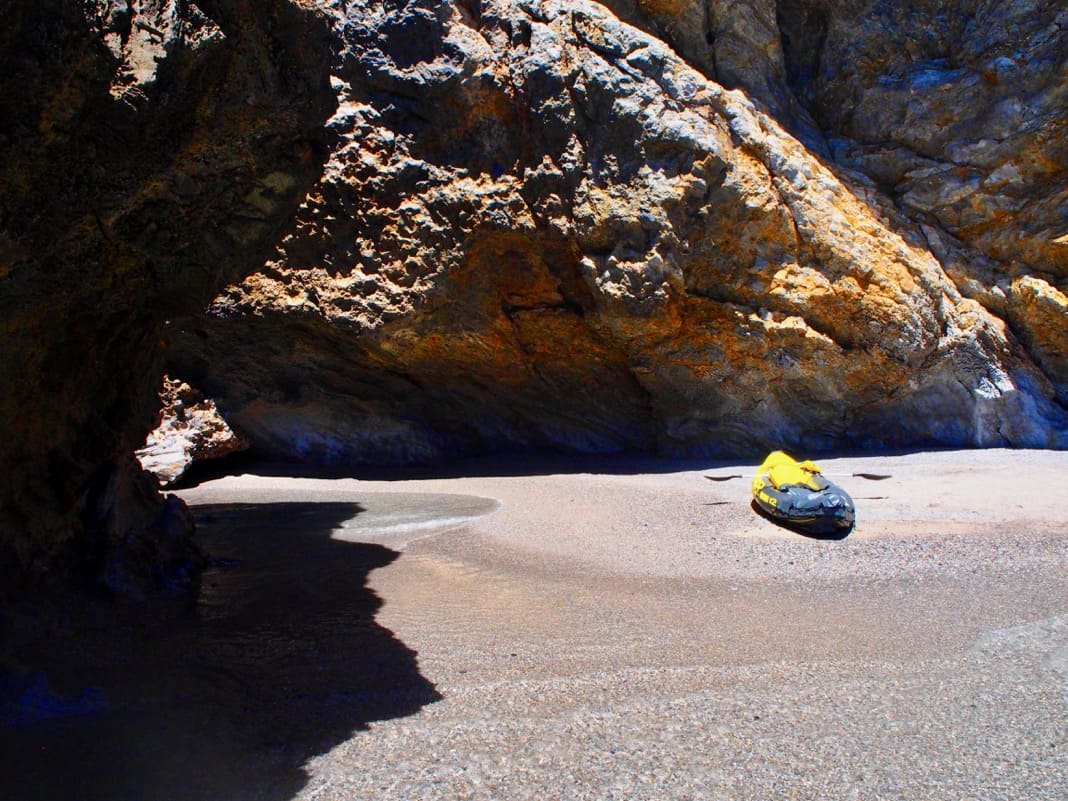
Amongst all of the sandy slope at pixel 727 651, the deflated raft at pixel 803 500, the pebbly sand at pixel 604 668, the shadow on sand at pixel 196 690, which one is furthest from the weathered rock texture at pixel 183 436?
the deflated raft at pixel 803 500

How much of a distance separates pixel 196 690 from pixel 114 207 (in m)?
1.89

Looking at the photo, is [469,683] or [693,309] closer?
[469,683]

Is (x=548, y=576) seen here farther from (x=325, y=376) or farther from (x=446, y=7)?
(x=446, y=7)

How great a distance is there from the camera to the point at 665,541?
17.8 ft

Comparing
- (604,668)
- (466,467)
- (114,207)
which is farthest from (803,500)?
(466,467)

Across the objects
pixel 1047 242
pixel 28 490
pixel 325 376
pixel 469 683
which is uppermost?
pixel 1047 242

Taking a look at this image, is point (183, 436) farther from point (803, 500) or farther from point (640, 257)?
point (803, 500)

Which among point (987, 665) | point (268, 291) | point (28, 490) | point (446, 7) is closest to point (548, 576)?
point (987, 665)

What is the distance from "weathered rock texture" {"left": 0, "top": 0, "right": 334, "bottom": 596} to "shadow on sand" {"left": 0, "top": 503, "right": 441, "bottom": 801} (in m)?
0.39

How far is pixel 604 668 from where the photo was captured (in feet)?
10.6

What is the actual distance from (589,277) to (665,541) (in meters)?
4.27

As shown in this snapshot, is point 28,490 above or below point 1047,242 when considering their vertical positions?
below

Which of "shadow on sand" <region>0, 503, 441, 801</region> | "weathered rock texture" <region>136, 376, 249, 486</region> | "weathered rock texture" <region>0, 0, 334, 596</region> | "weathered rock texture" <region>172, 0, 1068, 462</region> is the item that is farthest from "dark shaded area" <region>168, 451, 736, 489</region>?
"weathered rock texture" <region>0, 0, 334, 596</region>

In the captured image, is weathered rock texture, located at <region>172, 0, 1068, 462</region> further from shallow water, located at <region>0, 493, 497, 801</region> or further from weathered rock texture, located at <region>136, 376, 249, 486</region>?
shallow water, located at <region>0, 493, 497, 801</region>
